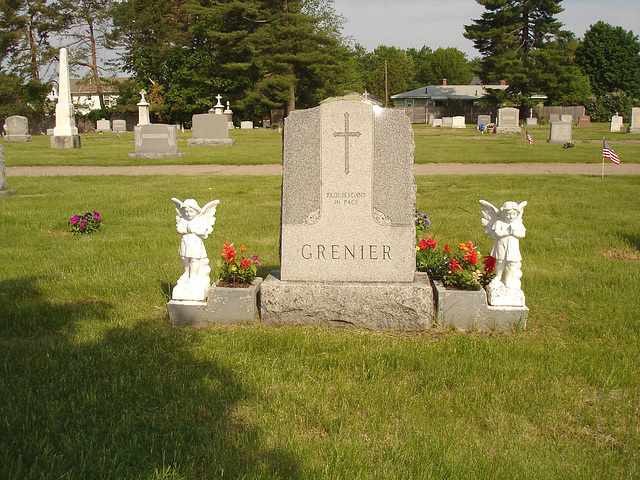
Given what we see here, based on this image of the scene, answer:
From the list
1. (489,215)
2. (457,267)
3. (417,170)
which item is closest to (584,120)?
(417,170)

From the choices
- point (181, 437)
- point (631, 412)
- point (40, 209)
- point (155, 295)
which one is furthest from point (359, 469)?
point (40, 209)

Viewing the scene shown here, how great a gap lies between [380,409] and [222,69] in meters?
48.4

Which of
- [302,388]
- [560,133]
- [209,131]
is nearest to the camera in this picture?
[302,388]

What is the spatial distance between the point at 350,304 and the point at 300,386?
1.16 metres

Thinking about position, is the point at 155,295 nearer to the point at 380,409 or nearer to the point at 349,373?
the point at 349,373

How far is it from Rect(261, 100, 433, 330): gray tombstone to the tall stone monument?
943 inches

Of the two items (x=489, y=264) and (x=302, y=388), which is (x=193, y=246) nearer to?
(x=302, y=388)

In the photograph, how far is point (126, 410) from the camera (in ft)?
10.6

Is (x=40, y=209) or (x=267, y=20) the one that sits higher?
(x=267, y=20)

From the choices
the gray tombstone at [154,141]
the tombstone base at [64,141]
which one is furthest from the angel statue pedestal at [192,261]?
the tombstone base at [64,141]

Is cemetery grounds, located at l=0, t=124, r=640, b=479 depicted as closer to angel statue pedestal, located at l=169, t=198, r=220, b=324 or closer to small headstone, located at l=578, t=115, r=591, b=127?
angel statue pedestal, located at l=169, t=198, r=220, b=324

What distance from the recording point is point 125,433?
303 centimetres

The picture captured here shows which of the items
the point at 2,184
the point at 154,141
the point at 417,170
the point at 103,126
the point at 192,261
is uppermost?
the point at 103,126

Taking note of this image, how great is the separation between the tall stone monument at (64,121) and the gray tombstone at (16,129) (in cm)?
584
